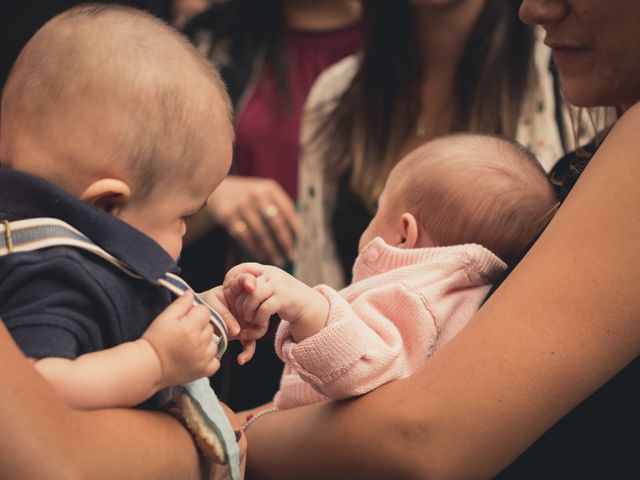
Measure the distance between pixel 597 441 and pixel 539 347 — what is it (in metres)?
0.20

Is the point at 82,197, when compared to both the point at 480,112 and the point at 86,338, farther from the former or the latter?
the point at 480,112

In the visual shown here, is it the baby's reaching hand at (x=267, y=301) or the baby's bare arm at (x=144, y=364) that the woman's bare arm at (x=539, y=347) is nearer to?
the baby's reaching hand at (x=267, y=301)

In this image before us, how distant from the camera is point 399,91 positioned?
3.13 m

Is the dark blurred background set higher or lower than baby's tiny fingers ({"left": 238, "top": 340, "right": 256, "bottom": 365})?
lower

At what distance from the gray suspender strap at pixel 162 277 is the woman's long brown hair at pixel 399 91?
171 cm

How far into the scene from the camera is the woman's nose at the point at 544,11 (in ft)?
5.28

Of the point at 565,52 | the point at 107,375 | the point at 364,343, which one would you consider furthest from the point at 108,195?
the point at 565,52

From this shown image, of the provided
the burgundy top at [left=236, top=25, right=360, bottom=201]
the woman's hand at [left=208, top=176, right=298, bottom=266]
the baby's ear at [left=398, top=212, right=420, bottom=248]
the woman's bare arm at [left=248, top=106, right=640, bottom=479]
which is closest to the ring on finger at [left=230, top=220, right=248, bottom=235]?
the woman's hand at [left=208, top=176, right=298, bottom=266]

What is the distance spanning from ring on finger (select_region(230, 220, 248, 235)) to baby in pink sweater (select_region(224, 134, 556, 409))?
4.30ft

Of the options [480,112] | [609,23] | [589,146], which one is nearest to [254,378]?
[480,112]

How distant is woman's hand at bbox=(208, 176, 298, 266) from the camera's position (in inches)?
122

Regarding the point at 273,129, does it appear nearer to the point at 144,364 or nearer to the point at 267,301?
the point at 267,301

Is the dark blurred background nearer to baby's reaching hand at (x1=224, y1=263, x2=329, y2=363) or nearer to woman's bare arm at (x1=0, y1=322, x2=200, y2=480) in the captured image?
baby's reaching hand at (x1=224, y1=263, x2=329, y2=363)

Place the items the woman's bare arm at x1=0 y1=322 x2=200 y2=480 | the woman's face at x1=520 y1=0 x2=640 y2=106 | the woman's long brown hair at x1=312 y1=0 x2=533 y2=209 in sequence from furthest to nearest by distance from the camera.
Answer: the woman's long brown hair at x1=312 y1=0 x2=533 y2=209
the woman's face at x1=520 y1=0 x2=640 y2=106
the woman's bare arm at x1=0 y1=322 x2=200 y2=480
